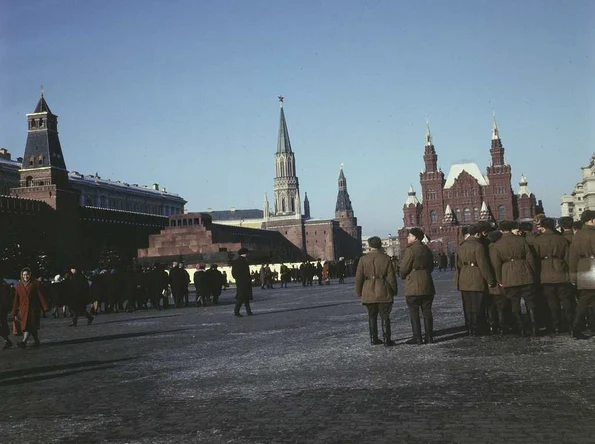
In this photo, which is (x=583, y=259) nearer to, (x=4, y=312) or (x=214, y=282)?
(x=4, y=312)

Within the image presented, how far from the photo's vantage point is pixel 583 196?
3666 inches

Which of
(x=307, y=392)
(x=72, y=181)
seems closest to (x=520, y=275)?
(x=307, y=392)

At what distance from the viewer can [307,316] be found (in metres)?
16.9

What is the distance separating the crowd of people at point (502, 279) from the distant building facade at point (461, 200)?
106323 mm

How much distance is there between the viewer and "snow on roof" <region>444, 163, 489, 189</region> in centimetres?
12312

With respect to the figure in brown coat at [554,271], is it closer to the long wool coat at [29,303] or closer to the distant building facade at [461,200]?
the long wool coat at [29,303]

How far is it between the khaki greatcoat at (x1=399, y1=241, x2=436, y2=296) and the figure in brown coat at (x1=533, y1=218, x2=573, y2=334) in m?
1.68

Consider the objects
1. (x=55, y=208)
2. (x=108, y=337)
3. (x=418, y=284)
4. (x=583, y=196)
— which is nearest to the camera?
(x=418, y=284)

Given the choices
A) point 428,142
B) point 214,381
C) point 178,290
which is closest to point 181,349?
point 214,381

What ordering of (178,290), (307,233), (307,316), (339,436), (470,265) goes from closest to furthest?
(339,436)
(470,265)
(307,316)
(178,290)
(307,233)

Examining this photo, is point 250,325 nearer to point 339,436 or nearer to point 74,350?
point 74,350

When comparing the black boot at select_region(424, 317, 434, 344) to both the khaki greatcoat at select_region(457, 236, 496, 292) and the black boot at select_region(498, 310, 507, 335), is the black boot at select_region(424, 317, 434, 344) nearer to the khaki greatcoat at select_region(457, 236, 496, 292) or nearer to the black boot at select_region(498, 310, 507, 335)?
the khaki greatcoat at select_region(457, 236, 496, 292)

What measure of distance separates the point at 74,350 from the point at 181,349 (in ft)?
7.13

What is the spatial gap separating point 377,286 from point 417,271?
57cm
